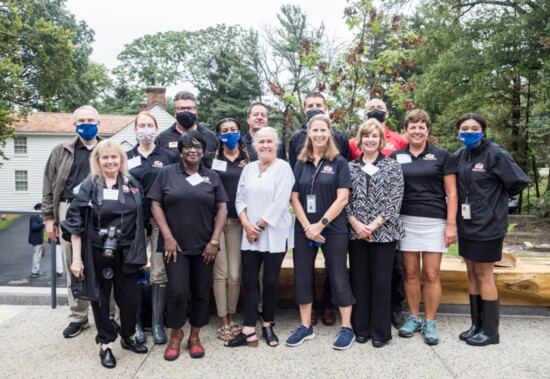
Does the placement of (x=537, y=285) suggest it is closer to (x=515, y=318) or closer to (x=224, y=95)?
(x=515, y=318)

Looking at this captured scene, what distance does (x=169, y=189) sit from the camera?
3.59 meters

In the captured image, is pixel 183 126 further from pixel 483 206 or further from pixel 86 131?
pixel 483 206

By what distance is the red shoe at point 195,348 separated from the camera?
3.71 metres

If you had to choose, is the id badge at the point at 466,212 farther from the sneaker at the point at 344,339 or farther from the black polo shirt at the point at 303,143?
the sneaker at the point at 344,339

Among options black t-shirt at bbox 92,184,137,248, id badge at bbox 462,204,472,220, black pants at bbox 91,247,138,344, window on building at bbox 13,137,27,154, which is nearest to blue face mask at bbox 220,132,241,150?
black t-shirt at bbox 92,184,137,248

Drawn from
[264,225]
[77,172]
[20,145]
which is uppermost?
[20,145]

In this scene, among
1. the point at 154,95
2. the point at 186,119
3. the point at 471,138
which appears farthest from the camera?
the point at 154,95

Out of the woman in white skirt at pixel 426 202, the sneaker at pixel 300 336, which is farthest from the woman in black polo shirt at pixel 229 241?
the woman in white skirt at pixel 426 202

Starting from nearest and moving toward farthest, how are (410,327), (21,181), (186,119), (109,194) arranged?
1. (109,194)
2. (410,327)
3. (186,119)
4. (21,181)

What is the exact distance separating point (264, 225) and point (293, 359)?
1182mm

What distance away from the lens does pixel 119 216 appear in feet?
11.7

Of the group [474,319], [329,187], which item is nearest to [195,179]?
[329,187]

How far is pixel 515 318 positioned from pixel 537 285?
0.45 metres

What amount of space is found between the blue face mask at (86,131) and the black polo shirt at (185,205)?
100 centimetres
